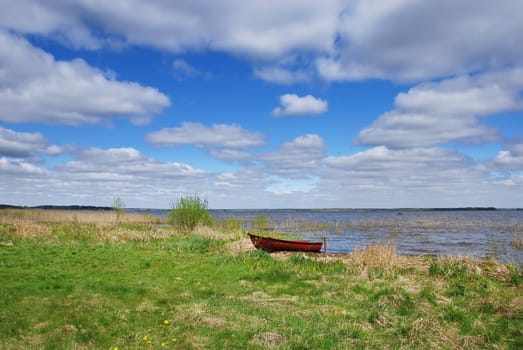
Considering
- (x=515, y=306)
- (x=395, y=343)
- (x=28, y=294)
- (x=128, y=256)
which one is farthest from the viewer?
(x=128, y=256)

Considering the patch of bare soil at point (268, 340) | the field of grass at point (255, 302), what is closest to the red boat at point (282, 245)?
the field of grass at point (255, 302)

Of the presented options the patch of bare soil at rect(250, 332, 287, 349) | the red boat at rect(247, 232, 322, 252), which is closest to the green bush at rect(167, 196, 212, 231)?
the red boat at rect(247, 232, 322, 252)

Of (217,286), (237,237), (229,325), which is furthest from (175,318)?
(237,237)

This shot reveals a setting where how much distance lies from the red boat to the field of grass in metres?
4.05

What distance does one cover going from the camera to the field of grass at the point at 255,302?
7883 mm

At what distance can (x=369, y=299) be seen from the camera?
11031 millimetres

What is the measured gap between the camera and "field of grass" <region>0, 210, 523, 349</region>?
7.88 m

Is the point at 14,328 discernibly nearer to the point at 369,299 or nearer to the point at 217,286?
the point at 217,286

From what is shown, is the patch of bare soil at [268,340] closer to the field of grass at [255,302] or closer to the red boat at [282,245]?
the field of grass at [255,302]

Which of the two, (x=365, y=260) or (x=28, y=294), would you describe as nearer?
(x=28, y=294)

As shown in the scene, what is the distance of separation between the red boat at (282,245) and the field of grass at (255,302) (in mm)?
4054

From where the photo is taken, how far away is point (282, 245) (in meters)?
22.9

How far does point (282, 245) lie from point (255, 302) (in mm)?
12178

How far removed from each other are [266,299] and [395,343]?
4009 millimetres
